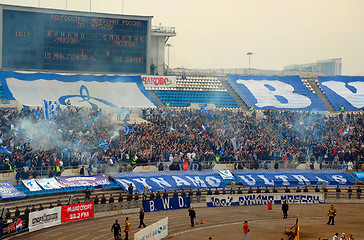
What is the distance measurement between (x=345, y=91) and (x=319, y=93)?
360 centimetres

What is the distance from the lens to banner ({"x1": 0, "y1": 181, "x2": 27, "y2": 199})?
131ft

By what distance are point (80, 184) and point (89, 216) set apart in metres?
5.24

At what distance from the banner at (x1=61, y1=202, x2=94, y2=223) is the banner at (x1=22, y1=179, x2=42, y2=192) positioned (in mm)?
4432

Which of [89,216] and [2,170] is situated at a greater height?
[2,170]

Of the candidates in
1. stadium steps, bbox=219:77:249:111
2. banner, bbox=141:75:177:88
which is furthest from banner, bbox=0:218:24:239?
stadium steps, bbox=219:77:249:111

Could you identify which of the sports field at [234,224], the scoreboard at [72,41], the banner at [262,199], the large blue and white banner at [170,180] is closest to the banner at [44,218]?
the sports field at [234,224]

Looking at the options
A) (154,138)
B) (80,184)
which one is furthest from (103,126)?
(80,184)

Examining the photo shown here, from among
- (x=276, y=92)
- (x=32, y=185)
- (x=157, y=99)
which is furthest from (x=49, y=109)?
(x=276, y=92)

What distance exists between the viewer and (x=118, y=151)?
5034 cm

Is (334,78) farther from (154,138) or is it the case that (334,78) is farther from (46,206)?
(46,206)

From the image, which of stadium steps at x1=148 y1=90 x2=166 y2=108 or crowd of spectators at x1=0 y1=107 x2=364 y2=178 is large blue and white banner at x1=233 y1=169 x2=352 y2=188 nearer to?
crowd of spectators at x1=0 y1=107 x2=364 y2=178

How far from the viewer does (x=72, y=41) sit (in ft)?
204

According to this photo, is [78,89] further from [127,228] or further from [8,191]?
[127,228]

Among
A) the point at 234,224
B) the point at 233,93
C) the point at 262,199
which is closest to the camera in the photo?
the point at 234,224
